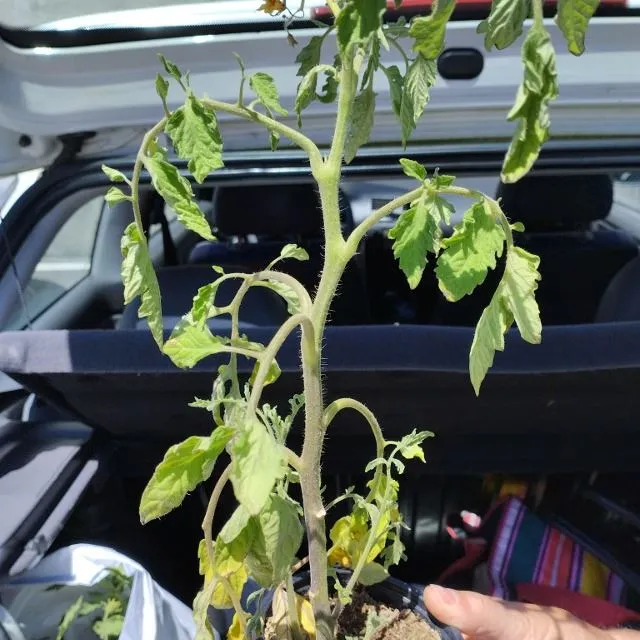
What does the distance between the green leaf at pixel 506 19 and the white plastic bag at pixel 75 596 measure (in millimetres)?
887

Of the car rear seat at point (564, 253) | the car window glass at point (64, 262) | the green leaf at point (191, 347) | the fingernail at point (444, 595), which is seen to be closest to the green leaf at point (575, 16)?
the green leaf at point (191, 347)

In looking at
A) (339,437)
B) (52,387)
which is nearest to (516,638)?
(339,437)

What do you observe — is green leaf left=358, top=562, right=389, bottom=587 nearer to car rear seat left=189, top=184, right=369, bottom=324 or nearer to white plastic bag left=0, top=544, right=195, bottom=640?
white plastic bag left=0, top=544, right=195, bottom=640

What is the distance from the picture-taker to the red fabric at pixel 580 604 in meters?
1.16

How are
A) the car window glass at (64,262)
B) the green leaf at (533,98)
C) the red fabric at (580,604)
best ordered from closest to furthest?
the green leaf at (533,98) → the red fabric at (580,604) → the car window glass at (64,262)

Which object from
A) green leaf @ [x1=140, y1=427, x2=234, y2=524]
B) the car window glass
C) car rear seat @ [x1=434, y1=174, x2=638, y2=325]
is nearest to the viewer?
green leaf @ [x1=140, y1=427, x2=234, y2=524]

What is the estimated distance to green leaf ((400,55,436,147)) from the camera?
1.63 ft

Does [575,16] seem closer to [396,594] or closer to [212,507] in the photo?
[212,507]

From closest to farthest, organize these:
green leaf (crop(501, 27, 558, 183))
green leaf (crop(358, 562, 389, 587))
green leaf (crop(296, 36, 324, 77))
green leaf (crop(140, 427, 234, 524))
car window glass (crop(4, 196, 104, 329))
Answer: green leaf (crop(501, 27, 558, 183)) < green leaf (crop(140, 427, 234, 524)) < green leaf (crop(296, 36, 324, 77)) < green leaf (crop(358, 562, 389, 587)) < car window glass (crop(4, 196, 104, 329))

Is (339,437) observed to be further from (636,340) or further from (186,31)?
(186,31)

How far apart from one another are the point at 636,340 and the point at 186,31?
99 centimetres

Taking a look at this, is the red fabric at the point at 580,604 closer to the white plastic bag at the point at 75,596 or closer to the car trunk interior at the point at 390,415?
the car trunk interior at the point at 390,415

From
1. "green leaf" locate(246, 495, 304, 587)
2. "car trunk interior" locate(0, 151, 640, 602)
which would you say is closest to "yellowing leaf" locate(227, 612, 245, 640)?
"green leaf" locate(246, 495, 304, 587)

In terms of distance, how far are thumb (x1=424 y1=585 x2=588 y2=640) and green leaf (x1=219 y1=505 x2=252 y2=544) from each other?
0.41m
